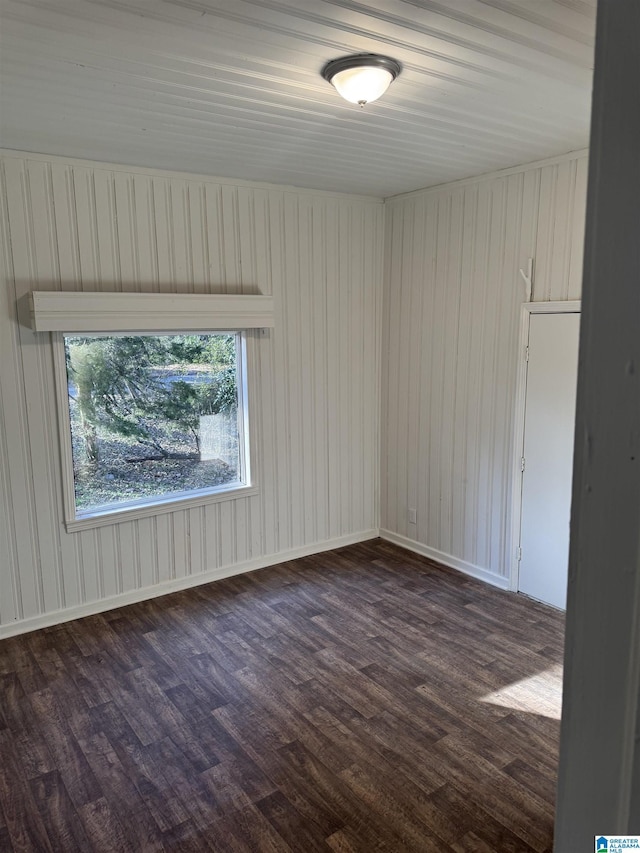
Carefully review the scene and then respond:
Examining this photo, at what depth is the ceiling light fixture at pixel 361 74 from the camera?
2215mm

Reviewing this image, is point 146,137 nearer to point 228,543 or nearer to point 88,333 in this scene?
point 88,333

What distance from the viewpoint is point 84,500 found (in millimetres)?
3904

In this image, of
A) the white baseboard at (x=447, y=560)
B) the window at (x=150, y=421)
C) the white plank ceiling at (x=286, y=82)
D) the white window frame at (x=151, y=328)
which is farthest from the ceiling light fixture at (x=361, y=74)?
the white baseboard at (x=447, y=560)

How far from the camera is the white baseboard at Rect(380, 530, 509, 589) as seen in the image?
429 centimetres

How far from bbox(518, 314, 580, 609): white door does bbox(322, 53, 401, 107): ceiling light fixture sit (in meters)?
1.95

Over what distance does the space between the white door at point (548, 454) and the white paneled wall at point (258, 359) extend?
150 cm

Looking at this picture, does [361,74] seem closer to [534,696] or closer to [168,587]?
[534,696]

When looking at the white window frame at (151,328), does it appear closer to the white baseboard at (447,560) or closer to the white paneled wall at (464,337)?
the white paneled wall at (464,337)

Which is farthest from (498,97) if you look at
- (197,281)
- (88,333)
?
(88,333)

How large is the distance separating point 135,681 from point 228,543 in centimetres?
142

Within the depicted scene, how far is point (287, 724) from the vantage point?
9.18ft

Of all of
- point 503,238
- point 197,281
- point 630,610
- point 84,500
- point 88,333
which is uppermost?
point 503,238

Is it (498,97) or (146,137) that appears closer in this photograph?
(498,97)

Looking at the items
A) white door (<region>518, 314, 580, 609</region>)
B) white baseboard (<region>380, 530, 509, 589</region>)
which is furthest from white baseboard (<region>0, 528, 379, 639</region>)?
white door (<region>518, 314, 580, 609</region>)
